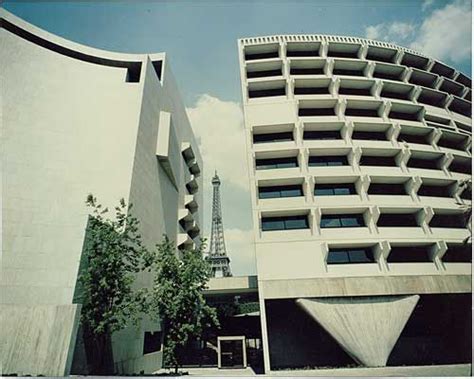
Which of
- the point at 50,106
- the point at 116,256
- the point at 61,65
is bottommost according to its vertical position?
the point at 116,256

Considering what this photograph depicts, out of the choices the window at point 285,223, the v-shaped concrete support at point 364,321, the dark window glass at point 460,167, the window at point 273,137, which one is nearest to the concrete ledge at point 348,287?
the v-shaped concrete support at point 364,321

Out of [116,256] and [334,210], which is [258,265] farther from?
[116,256]

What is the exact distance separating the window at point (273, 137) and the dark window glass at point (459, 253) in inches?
373

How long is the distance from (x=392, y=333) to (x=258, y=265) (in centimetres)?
589

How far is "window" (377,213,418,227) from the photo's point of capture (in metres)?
14.8

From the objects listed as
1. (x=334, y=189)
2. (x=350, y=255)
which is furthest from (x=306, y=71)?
(x=350, y=255)

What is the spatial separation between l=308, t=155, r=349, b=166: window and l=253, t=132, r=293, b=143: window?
1691mm

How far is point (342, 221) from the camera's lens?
14.4m

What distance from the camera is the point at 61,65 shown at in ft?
43.8

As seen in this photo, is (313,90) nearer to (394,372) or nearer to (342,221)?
(342,221)


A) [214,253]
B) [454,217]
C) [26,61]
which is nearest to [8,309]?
[26,61]

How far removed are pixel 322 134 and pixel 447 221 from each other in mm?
7765

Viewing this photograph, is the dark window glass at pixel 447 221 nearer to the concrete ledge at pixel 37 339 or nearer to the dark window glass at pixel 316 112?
the dark window glass at pixel 316 112

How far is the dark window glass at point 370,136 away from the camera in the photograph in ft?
53.5
